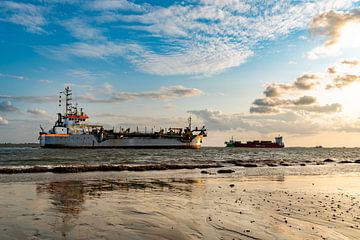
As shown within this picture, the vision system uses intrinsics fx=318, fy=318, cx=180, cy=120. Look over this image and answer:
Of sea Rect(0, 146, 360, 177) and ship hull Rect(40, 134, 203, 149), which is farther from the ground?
ship hull Rect(40, 134, 203, 149)

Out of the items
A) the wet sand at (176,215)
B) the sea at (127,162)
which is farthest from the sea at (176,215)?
the sea at (127,162)

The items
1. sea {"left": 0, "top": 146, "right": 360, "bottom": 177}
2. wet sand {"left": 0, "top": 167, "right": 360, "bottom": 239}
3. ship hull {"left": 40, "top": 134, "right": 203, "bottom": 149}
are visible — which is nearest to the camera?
wet sand {"left": 0, "top": 167, "right": 360, "bottom": 239}

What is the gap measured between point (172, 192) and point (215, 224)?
8.51m

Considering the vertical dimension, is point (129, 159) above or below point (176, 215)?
below

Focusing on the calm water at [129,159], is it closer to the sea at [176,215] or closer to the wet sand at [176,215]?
the sea at [176,215]

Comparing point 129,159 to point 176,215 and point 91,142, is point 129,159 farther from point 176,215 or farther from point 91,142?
point 91,142

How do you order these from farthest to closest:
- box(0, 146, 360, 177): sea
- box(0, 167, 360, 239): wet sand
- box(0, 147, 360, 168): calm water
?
box(0, 147, 360, 168): calm water → box(0, 146, 360, 177): sea → box(0, 167, 360, 239): wet sand

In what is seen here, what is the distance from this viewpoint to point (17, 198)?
16.1 meters

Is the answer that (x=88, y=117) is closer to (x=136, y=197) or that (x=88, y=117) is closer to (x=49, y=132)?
(x=49, y=132)

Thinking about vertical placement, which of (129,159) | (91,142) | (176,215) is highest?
(91,142)

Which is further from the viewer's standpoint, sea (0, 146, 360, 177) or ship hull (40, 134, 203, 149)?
ship hull (40, 134, 203, 149)

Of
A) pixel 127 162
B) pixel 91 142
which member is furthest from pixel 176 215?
pixel 91 142

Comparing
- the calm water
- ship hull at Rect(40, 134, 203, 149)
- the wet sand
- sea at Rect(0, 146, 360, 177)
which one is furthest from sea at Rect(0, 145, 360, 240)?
ship hull at Rect(40, 134, 203, 149)

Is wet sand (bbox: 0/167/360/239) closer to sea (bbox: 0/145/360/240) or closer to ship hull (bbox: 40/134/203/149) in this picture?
sea (bbox: 0/145/360/240)
